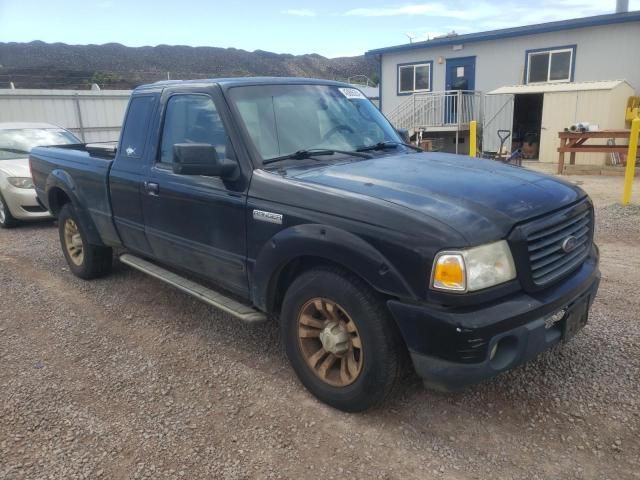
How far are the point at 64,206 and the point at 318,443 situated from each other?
13.5ft

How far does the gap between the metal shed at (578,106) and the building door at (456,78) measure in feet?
5.52

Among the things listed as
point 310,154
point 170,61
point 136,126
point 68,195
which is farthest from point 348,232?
point 170,61

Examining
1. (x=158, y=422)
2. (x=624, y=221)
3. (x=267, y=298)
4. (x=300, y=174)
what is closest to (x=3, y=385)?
(x=158, y=422)

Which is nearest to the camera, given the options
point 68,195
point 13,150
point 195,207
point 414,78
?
point 195,207

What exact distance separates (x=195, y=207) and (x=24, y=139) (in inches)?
271

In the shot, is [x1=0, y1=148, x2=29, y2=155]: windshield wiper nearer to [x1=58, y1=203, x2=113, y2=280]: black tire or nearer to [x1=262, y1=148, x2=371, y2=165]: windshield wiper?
[x1=58, y1=203, x2=113, y2=280]: black tire

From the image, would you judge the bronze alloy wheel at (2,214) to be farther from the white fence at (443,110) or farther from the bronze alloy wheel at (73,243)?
the white fence at (443,110)

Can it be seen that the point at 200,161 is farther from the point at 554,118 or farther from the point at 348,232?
the point at 554,118

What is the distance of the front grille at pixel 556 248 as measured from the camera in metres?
2.62

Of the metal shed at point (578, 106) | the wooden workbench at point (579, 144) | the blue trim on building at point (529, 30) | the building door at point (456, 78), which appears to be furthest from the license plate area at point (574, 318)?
the building door at point (456, 78)

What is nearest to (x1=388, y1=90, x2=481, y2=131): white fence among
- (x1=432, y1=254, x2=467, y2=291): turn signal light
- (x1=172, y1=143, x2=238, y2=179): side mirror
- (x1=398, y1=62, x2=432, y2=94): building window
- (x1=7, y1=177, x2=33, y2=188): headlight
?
(x1=398, y1=62, x2=432, y2=94): building window

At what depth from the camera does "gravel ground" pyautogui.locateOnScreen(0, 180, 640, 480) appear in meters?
2.61

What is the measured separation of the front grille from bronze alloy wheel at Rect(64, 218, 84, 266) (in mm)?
4586

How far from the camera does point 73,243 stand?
18.5 ft
